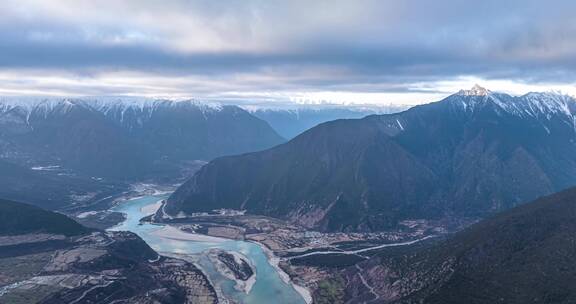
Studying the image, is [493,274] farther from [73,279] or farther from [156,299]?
[73,279]

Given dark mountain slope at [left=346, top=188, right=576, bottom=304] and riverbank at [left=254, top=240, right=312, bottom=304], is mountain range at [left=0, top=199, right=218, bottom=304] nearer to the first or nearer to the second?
riverbank at [left=254, top=240, right=312, bottom=304]

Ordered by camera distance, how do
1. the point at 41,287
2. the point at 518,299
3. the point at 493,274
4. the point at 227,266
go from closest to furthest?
the point at 518,299 → the point at 493,274 → the point at 41,287 → the point at 227,266

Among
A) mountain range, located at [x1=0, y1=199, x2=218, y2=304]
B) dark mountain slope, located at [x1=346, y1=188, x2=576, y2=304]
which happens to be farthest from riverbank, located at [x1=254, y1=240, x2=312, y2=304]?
mountain range, located at [x1=0, y1=199, x2=218, y2=304]

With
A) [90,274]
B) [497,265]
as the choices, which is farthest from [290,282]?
[497,265]

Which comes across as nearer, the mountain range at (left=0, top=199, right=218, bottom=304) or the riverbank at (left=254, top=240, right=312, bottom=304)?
the mountain range at (left=0, top=199, right=218, bottom=304)

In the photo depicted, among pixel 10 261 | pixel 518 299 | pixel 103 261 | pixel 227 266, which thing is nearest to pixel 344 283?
pixel 227 266

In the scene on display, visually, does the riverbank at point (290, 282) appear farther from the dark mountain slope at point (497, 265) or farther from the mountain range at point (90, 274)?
the mountain range at point (90, 274)

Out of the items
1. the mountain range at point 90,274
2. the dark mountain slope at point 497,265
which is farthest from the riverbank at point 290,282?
the mountain range at point 90,274

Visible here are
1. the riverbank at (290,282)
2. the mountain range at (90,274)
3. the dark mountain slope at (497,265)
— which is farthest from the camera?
the riverbank at (290,282)
